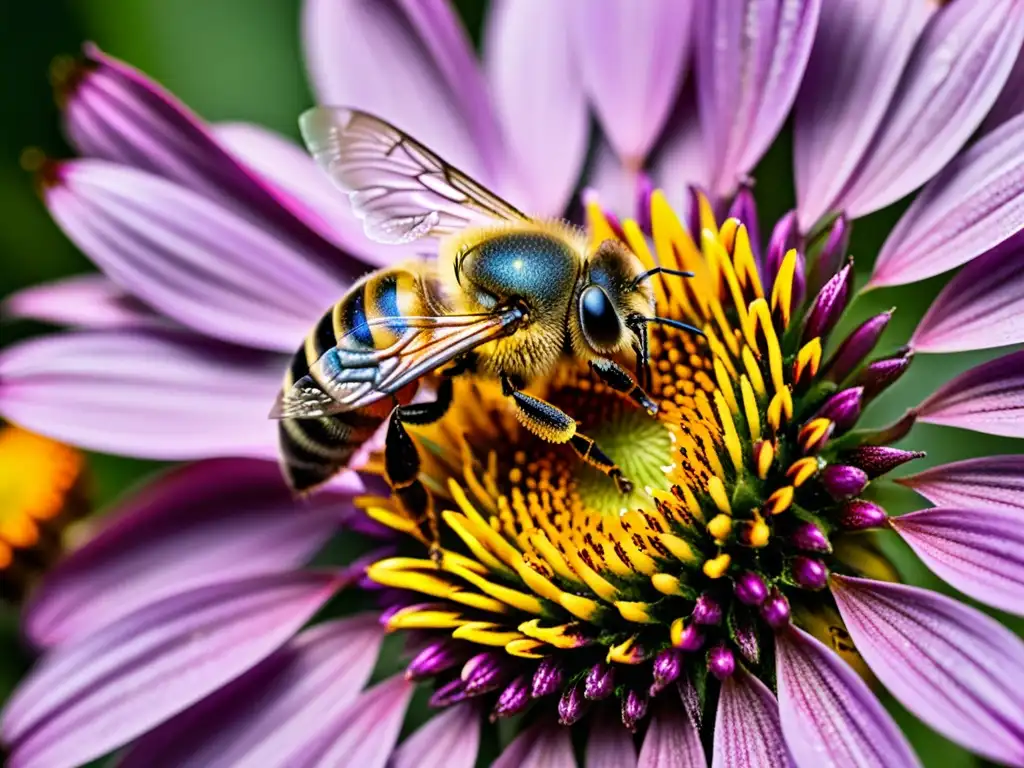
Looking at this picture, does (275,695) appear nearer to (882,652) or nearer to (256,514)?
(256,514)

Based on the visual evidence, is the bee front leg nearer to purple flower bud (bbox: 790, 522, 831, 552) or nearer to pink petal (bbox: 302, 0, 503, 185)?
purple flower bud (bbox: 790, 522, 831, 552)

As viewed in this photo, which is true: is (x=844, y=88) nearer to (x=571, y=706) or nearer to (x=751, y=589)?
(x=751, y=589)

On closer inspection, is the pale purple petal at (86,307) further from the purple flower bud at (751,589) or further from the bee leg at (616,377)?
the purple flower bud at (751,589)

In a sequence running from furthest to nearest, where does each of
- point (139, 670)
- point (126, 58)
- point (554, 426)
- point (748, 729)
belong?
1. point (126, 58)
2. point (139, 670)
3. point (554, 426)
4. point (748, 729)

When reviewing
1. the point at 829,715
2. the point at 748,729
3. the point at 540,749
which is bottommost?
the point at 540,749

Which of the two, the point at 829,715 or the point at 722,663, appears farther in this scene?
the point at 722,663

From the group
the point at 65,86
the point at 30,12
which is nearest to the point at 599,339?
the point at 65,86

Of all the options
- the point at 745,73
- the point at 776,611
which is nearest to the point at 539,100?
the point at 745,73

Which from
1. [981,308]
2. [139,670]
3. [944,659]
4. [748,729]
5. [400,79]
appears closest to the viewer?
[944,659]
